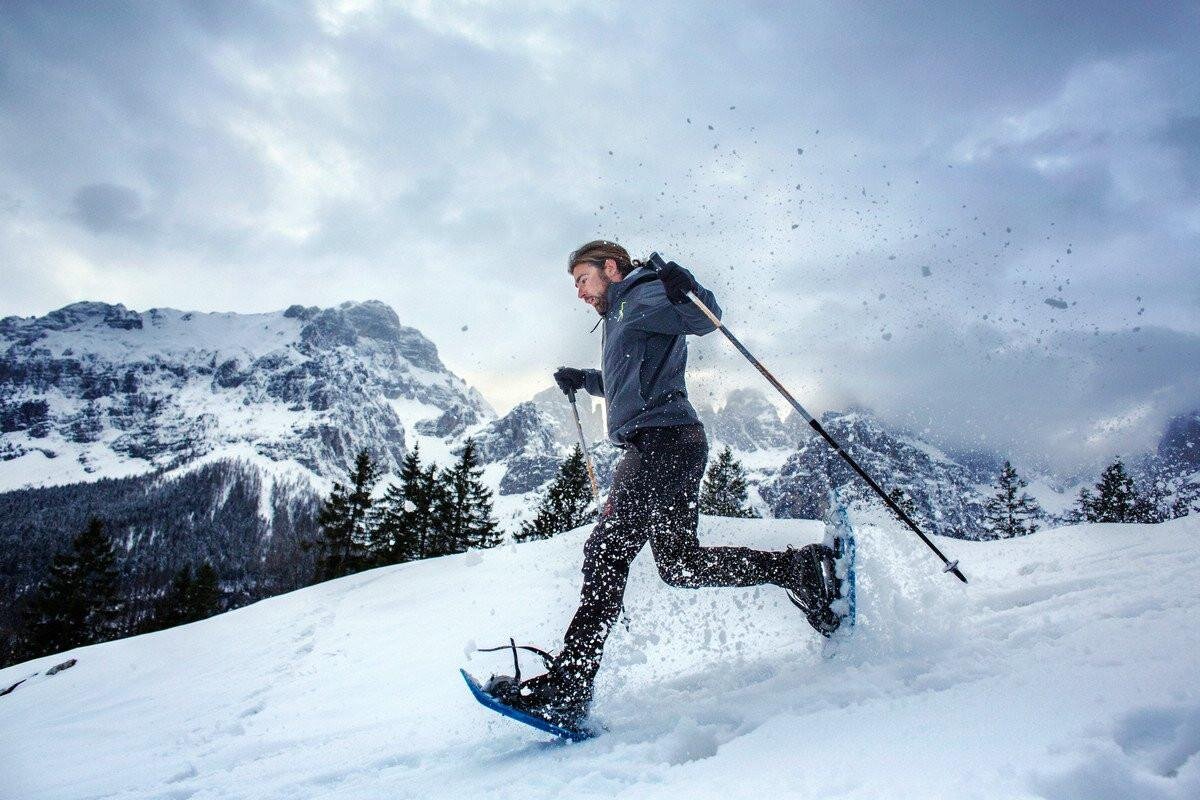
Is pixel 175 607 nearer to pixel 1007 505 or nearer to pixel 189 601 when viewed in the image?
pixel 189 601

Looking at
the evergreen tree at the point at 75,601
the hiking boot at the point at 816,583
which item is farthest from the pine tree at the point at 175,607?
the hiking boot at the point at 816,583

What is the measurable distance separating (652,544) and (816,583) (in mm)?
907

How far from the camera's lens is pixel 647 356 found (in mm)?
3064

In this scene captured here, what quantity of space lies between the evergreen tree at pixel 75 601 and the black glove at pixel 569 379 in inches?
1536

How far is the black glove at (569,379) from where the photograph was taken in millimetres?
4215

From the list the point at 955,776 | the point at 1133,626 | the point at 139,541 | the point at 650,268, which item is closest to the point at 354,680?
the point at 650,268

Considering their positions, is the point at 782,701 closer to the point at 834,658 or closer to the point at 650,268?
the point at 834,658

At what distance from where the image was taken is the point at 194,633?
28.9 feet

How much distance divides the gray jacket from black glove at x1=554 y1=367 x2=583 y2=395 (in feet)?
3.36

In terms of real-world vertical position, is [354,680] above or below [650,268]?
below

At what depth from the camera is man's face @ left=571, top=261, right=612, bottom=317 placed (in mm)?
3434

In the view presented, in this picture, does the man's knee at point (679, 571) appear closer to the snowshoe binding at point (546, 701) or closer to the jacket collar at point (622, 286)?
the snowshoe binding at point (546, 701)

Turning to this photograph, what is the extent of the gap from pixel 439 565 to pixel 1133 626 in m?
8.89

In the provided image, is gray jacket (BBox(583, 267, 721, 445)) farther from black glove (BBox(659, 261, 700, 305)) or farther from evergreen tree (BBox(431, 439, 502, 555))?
evergreen tree (BBox(431, 439, 502, 555))
